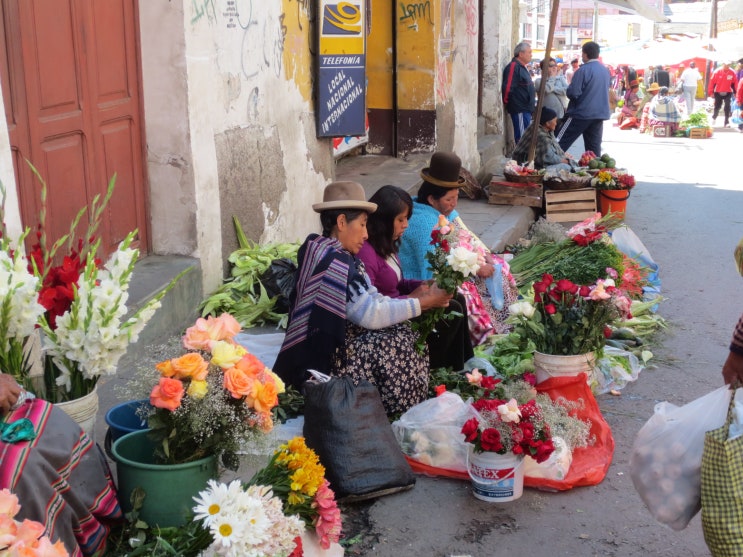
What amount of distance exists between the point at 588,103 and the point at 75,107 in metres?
8.65

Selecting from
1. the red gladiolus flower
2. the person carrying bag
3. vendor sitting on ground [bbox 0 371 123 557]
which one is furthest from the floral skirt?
the person carrying bag

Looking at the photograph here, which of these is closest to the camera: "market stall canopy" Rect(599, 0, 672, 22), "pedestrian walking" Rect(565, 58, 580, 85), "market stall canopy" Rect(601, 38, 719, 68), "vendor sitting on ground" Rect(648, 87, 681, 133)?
"market stall canopy" Rect(599, 0, 672, 22)

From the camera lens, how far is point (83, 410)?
3.03 metres

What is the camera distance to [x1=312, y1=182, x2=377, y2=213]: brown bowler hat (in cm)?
430

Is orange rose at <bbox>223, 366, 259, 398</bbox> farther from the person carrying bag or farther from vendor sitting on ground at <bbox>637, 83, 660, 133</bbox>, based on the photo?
vendor sitting on ground at <bbox>637, 83, 660, 133</bbox>

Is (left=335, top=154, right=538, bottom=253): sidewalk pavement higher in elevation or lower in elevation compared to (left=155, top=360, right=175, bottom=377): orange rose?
lower

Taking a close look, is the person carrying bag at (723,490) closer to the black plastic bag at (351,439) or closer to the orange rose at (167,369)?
the black plastic bag at (351,439)

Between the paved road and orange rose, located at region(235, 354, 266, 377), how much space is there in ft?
3.01

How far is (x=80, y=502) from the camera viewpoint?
9.42ft

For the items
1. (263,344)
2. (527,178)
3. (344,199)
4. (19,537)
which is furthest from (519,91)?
(19,537)

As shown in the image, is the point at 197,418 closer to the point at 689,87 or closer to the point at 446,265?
the point at 446,265

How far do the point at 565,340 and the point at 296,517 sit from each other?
2.12m

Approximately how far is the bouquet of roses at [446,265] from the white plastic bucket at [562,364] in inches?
20.2

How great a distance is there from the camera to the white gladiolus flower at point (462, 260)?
409 cm
